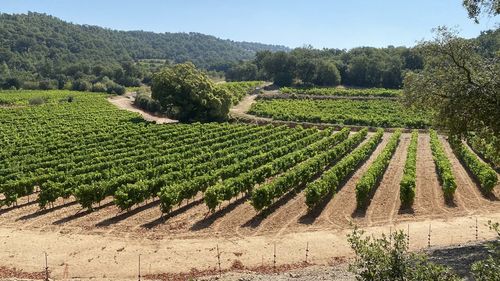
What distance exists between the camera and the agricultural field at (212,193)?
27.4m

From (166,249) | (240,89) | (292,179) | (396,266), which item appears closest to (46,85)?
(240,89)

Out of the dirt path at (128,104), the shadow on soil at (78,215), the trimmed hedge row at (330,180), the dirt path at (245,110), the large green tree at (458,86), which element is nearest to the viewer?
the large green tree at (458,86)

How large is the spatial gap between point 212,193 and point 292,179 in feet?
25.6

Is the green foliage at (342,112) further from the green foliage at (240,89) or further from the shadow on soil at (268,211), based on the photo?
the shadow on soil at (268,211)

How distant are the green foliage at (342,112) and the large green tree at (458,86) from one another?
52.4 meters

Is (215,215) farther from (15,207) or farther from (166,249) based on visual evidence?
(15,207)

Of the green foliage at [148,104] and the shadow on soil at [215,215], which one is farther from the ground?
the green foliage at [148,104]

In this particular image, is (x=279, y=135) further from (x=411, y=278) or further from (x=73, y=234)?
(x=411, y=278)

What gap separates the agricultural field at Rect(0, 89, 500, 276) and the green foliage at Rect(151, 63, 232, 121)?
23.8m

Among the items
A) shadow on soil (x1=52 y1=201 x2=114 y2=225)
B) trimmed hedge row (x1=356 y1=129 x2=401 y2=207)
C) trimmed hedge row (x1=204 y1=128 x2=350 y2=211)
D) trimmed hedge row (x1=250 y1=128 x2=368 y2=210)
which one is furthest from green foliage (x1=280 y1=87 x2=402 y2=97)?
shadow on soil (x1=52 y1=201 x2=114 y2=225)

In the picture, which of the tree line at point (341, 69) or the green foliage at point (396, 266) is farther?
the tree line at point (341, 69)

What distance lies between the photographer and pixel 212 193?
97.0 feet

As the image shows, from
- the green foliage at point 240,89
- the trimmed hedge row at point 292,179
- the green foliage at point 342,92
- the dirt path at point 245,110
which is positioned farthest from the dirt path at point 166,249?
the green foliage at point 342,92

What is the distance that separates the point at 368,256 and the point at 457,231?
21252mm
